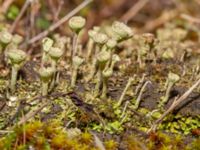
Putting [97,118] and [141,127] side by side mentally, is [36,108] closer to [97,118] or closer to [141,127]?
[97,118]

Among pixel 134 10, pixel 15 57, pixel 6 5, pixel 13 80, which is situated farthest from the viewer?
pixel 134 10

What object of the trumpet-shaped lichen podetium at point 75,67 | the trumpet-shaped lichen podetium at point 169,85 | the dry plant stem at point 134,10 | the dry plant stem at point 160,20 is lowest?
the trumpet-shaped lichen podetium at point 169,85

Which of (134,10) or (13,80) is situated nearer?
(13,80)

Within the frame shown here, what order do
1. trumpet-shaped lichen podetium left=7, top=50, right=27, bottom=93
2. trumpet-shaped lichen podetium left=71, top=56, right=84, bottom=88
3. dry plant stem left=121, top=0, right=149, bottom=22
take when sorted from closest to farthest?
trumpet-shaped lichen podetium left=7, top=50, right=27, bottom=93
trumpet-shaped lichen podetium left=71, top=56, right=84, bottom=88
dry plant stem left=121, top=0, right=149, bottom=22

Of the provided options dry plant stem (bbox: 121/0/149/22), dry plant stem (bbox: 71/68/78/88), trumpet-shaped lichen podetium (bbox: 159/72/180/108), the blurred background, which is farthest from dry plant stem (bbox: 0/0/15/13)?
trumpet-shaped lichen podetium (bbox: 159/72/180/108)

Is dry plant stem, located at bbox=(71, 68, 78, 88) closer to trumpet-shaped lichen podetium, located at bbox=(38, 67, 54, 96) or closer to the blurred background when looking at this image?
trumpet-shaped lichen podetium, located at bbox=(38, 67, 54, 96)

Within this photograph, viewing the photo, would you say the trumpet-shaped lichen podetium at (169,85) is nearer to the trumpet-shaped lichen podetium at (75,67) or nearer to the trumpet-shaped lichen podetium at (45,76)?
the trumpet-shaped lichen podetium at (75,67)

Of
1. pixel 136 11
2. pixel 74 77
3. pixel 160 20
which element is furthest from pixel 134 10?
Result: pixel 74 77

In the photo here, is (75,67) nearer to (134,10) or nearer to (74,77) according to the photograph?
(74,77)

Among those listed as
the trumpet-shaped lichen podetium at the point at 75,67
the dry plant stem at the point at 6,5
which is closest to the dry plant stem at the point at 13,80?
the trumpet-shaped lichen podetium at the point at 75,67

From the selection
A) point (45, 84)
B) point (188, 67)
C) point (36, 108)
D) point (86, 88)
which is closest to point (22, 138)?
point (36, 108)

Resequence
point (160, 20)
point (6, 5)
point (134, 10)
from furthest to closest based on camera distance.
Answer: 1. point (134, 10)
2. point (160, 20)
3. point (6, 5)
